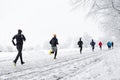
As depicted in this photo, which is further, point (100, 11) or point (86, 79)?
point (100, 11)

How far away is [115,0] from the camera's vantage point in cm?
1288

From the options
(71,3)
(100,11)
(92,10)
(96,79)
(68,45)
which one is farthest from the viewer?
(68,45)

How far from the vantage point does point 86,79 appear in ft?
23.8

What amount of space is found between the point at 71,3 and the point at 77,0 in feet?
1.98

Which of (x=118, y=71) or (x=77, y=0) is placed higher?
(x=77, y=0)

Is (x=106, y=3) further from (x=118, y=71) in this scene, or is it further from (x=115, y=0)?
(x=118, y=71)

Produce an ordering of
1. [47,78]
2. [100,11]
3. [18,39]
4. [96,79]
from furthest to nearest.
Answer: [100,11]
[18,39]
[47,78]
[96,79]

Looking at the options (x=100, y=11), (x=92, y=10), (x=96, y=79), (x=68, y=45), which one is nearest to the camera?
(x=96, y=79)

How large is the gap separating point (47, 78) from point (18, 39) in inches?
205

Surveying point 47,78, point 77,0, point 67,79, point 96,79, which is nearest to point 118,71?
point 96,79

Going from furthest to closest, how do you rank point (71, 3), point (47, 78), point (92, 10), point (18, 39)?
1. point (92, 10)
2. point (71, 3)
3. point (18, 39)
4. point (47, 78)

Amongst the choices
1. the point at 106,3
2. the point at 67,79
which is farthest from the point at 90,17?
the point at 67,79

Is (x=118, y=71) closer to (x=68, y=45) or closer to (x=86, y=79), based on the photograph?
(x=86, y=79)

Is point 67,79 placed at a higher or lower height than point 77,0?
lower
